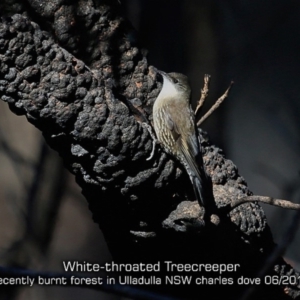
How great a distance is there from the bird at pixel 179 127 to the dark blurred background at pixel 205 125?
1737 mm

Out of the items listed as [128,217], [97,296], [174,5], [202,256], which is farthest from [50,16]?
[97,296]

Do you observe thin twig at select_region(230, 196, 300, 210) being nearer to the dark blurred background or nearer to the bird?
the bird

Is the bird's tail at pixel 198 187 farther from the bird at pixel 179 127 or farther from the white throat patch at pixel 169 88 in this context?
the white throat patch at pixel 169 88

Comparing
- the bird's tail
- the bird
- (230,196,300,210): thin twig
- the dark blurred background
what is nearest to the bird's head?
the bird

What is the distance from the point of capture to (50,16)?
254cm

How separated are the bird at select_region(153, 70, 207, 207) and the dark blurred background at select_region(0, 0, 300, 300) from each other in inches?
68.4

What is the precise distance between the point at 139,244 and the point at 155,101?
0.67 m

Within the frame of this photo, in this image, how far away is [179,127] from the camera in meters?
3.97

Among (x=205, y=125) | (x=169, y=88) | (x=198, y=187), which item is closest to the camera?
(x=198, y=187)

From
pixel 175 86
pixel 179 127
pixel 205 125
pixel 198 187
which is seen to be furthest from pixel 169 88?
pixel 205 125

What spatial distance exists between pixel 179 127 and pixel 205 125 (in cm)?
200

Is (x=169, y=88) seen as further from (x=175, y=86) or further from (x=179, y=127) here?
(x=179, y=127)

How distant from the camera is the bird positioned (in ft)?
9.13

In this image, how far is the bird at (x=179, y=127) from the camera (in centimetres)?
278
